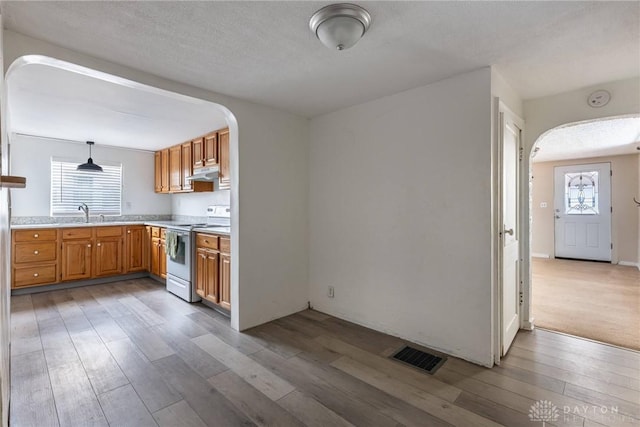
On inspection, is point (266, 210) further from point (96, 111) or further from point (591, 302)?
point (591, 302)

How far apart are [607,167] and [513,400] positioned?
6503mm

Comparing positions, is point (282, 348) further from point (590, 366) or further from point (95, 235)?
point (95, 235)

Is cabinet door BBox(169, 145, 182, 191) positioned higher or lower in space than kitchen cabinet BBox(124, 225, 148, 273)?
higher

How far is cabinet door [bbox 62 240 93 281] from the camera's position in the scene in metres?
4.27

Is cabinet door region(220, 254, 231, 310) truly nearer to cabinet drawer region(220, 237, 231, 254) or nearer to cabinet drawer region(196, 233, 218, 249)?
cabinet drawer region(220, 237, 231, 254)

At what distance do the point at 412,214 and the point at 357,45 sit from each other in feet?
4.80

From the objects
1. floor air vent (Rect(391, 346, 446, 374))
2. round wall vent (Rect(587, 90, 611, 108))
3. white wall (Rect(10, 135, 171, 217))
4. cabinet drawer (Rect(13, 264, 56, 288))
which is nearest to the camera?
floor air vent (Rect(391, 346, 446, 374))

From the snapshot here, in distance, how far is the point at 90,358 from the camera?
2389 mm

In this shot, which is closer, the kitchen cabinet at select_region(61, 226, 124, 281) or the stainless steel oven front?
the stainless steel oven front

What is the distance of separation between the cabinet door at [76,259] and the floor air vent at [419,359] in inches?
180

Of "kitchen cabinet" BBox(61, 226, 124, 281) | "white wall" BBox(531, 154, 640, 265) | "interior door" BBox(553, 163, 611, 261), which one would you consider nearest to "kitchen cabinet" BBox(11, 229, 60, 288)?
"kitchen cabinet" BBox(61, 226, 124, 281)

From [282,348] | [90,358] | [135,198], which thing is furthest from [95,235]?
[282,348]

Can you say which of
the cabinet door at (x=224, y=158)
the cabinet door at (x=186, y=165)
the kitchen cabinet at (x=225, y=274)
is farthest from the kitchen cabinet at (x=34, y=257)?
the kitchen cabinet at (x=225, y=274)

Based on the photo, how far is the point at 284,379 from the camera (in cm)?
213
